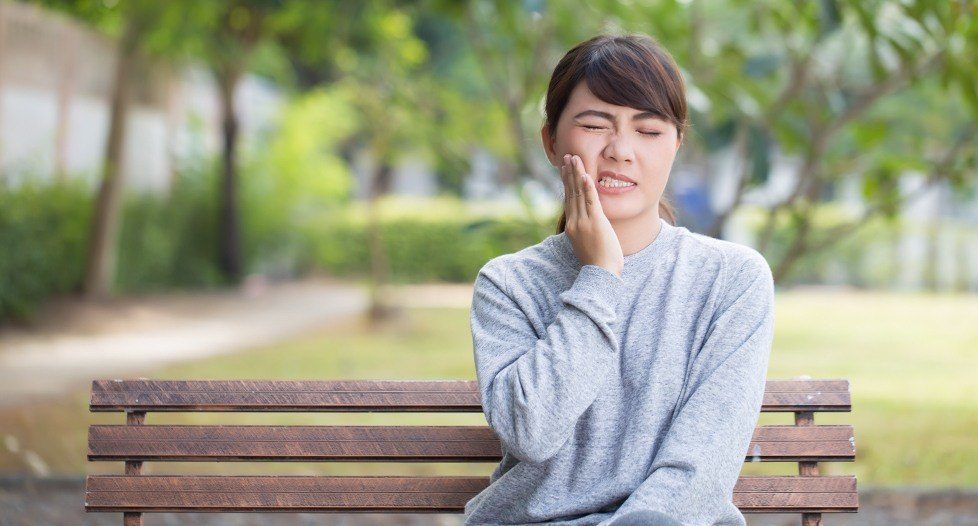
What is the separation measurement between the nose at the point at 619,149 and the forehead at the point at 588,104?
45 mm

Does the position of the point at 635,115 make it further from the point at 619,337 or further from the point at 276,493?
the point at 276,493

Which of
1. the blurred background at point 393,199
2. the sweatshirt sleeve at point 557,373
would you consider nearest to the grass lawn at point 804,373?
the blurred background at point 393,199

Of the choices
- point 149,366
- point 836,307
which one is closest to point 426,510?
point 149,366

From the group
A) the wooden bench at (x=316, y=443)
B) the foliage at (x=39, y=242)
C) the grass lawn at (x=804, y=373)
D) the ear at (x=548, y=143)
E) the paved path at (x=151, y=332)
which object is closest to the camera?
the ear at (x=548, y=143)

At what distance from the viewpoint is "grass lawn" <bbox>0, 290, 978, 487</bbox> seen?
6742 millimetres

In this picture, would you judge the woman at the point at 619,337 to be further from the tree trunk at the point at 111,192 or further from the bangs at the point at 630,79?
the tree trunk at the point at 111,192

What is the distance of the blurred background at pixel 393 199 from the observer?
16.9 ft

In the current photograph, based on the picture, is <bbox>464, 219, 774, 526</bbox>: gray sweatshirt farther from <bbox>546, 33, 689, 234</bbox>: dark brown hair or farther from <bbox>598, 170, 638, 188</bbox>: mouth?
<bbox>546, 33, 689, 234</bbox>: dark brown hair

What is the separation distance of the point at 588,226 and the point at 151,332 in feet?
35.1

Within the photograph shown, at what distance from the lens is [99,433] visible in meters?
2.85

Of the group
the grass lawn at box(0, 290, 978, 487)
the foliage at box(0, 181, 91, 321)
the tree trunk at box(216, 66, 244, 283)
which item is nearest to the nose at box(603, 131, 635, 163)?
the grass lawn at box(0, 290, 978, 487)

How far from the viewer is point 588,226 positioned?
2.29 metres

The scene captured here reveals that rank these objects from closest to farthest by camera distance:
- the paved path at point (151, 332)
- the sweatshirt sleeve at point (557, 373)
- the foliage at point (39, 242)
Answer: the sweatshirt sleeve at point (557, 373)
the paved path at point (151, 332)
the foliage at point (39, 242)

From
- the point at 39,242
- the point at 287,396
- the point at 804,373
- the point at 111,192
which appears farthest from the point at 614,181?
the point at 111,192
